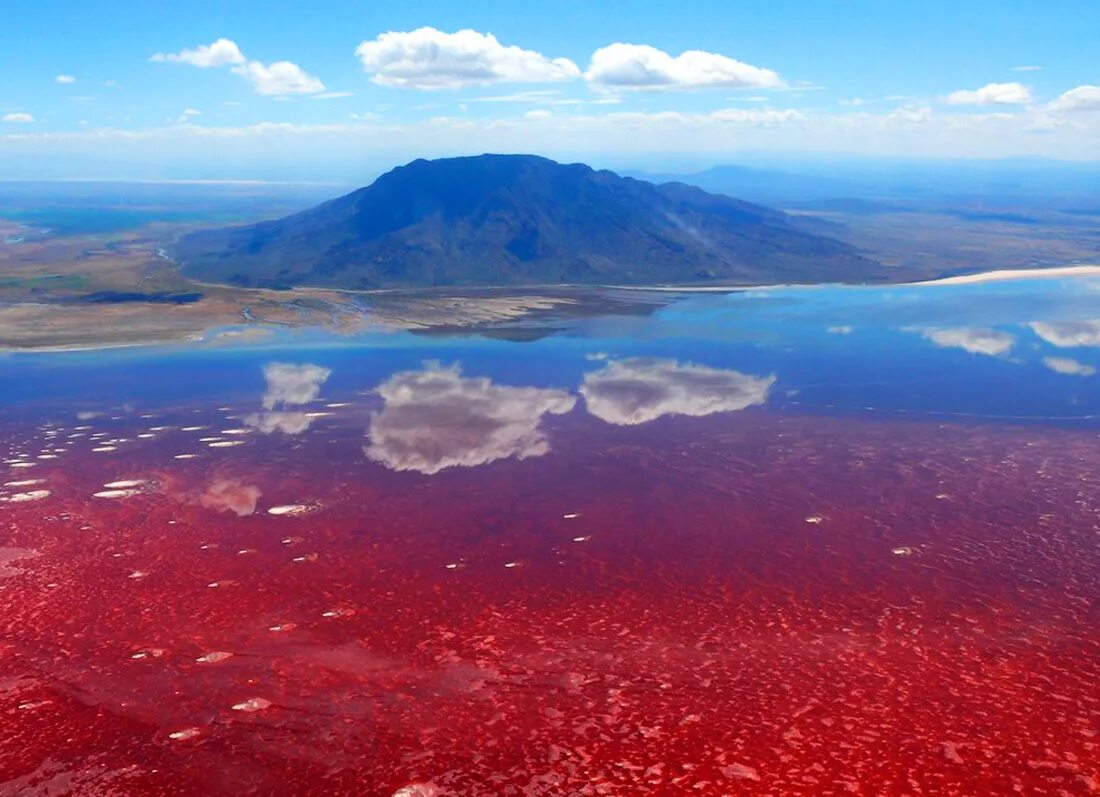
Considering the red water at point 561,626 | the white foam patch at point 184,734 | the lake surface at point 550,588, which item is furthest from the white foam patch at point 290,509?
the white foam patch at point 184,734

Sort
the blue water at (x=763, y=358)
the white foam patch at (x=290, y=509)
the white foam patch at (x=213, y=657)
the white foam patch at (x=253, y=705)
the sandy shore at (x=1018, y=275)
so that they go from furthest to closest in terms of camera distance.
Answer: the sandy shore at (x=1018, y=275)
the blue water at (x=763, y=358)
the white foam patch at (x=290, y=509)
the white foam patch at (x=213, y=657)
the white foam patch at (x=253, y=705)

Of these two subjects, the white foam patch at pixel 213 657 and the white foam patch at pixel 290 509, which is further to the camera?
the white foam patch at pixel 290 509

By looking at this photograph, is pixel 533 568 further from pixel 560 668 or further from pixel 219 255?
pixel 219 255

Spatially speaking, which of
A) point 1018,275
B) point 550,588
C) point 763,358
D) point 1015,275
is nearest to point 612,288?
point 763,358

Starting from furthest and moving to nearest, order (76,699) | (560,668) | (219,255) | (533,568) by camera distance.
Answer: (219,255) < (533,568) < (560,668) < (76,699)

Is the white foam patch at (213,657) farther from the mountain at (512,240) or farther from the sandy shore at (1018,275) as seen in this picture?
the sandy shore at (1018,275)

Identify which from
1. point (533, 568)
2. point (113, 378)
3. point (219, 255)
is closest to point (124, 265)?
point (219, 255)

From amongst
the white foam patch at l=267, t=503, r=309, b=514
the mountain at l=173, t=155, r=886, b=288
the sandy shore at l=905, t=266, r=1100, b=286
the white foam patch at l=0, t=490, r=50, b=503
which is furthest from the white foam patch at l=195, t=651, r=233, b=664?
the sandy shore at l=905, t=266, r=1100, b=286
